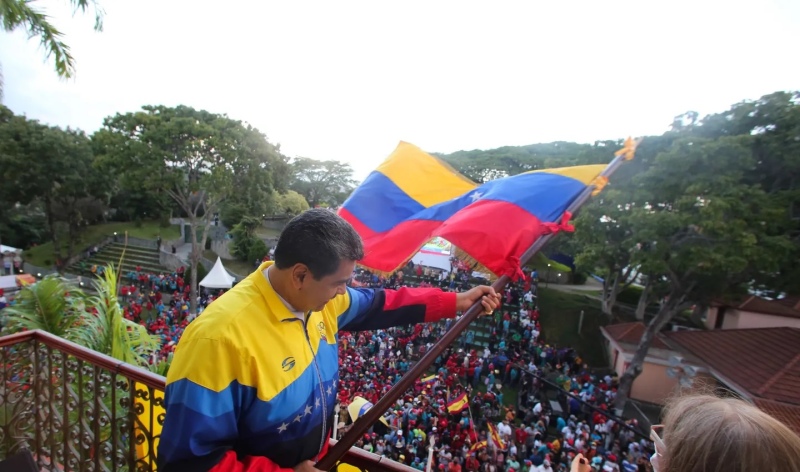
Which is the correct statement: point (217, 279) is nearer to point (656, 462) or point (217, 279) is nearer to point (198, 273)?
point (198, 273)

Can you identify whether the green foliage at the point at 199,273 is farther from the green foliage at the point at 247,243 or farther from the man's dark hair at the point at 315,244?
the man's dark hair at the point at 315,244

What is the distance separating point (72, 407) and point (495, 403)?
10315 mm

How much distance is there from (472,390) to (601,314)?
9.38m

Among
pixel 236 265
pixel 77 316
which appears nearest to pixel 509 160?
pixel 236 265

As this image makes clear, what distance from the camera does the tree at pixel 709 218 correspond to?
9.34m

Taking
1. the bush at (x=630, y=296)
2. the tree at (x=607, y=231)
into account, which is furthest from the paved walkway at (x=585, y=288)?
the tree at (x=607, y=231)

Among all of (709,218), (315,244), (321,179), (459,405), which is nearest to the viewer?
(315,244)

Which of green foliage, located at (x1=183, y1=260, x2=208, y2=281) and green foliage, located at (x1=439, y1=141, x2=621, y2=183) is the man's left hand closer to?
green foliage, located at (x1=183, y1=260, x2=208, y2=281)

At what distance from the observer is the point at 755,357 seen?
9938 millimetres

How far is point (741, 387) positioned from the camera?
8.95m

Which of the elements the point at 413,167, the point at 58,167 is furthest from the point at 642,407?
the point at 58,167

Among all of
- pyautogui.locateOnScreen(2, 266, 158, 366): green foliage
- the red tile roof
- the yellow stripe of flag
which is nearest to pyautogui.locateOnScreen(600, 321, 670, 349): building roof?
the red tile roof

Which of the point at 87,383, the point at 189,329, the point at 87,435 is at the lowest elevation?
the point at 87,435

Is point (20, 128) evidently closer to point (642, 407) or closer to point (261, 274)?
point (261, 274)
